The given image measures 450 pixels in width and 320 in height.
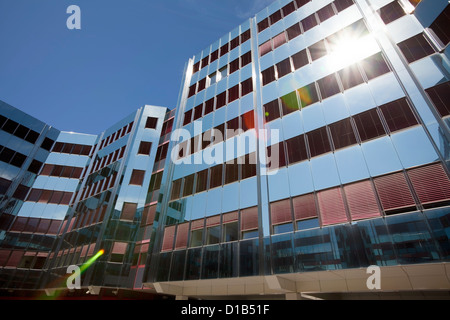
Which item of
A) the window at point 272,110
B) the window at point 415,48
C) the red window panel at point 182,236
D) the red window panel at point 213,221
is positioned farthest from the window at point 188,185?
the window at point 415,48

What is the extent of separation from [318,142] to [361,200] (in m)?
3.83

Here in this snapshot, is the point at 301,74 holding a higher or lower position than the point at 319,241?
higher

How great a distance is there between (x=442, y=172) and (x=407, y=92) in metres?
4.28

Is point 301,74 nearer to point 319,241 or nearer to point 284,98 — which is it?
point 284,98

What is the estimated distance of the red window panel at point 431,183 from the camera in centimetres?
902

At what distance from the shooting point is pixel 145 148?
2520 centimetres

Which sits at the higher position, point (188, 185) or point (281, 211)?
point (188, 185)

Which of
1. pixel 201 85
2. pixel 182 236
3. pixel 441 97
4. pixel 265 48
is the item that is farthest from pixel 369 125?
pixel 201 85

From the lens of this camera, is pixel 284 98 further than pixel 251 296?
Yes

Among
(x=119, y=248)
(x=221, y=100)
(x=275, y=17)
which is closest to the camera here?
(x=119, y=248)

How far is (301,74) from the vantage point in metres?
16.2

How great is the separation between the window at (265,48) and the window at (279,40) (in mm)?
430

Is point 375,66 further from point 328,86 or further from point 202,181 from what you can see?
point 202,181

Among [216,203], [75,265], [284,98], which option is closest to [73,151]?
[75,265]
